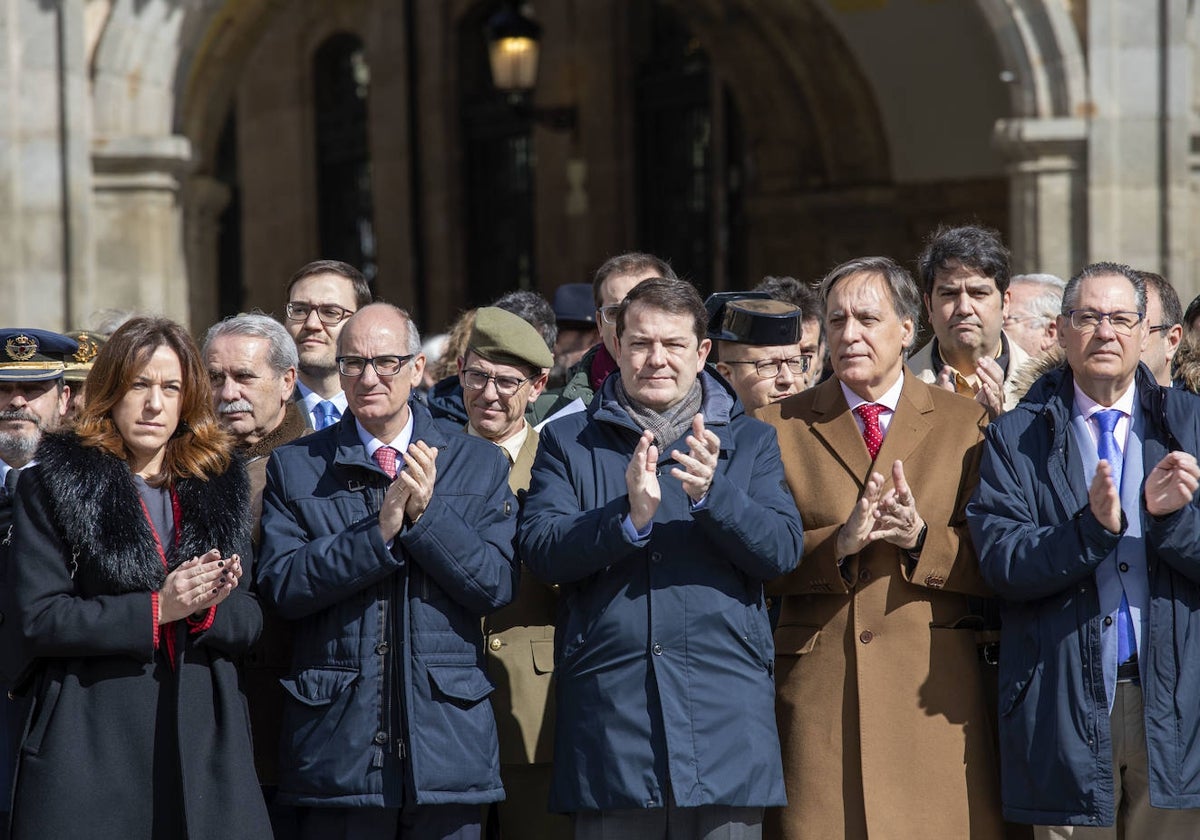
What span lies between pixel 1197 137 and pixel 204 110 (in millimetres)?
5976

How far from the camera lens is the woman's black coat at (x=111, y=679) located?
4.43m

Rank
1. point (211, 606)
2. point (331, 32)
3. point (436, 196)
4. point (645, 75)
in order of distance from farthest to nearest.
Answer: point (331, 32) → point (436, 196) → point (645, 75) → point (211, 606)

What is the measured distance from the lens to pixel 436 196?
18.5m

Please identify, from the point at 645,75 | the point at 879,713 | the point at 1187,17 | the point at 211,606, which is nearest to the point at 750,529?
the point at 879,713

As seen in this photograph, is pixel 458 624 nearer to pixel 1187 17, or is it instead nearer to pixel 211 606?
pixel 211 606

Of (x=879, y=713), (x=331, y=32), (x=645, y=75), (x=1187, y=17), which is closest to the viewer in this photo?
(x=879, y=713)

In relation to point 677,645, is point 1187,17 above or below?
above

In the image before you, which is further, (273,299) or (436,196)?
(273,299)

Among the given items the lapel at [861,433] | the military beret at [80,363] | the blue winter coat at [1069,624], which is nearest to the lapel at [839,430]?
the lapel at [861,433]

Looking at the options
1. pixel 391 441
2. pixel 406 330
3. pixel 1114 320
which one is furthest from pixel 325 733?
pixel 1114 320

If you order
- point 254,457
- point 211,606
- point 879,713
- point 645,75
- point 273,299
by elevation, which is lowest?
point 879,713

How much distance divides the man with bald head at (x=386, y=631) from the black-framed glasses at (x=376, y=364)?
0.15 feet

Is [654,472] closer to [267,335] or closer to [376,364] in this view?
[376,364]

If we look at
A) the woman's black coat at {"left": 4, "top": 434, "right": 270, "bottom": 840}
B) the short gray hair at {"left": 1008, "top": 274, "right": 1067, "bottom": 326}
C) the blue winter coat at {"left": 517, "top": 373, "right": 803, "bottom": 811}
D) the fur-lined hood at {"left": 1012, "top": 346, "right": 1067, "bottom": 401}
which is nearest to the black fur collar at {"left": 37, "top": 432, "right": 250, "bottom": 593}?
the woman's black coat at {"left": 4, "top": 434, "right": 270, "bottom": 840}
